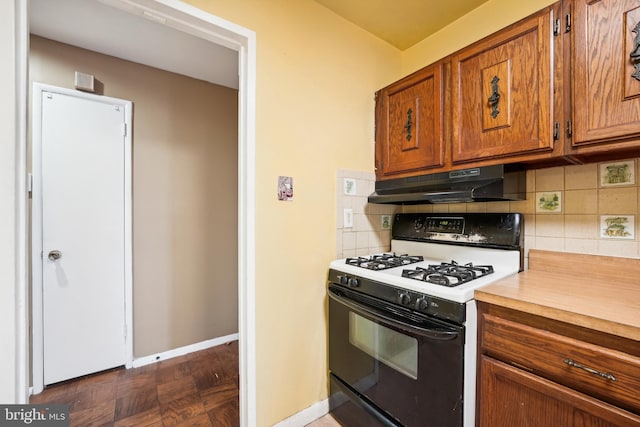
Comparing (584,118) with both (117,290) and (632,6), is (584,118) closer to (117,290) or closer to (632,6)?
(632,6)

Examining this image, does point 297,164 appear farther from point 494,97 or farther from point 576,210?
point 576,210

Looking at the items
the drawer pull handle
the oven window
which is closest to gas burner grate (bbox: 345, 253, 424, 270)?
the oven window

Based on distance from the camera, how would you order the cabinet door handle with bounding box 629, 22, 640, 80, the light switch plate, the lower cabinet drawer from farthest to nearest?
the light switch plate → the cabinet door handle with bounding box 629, 22, 640, 80 → the lower cabinet drawer

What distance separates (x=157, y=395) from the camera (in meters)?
1.83

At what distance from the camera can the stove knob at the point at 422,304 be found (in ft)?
3.59

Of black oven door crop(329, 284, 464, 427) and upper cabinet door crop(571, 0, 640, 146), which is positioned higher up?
upper cabinet door crop(571, 0, 640, 146)

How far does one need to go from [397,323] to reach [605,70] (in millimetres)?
1236

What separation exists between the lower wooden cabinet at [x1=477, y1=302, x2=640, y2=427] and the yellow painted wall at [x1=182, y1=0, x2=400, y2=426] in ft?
2.92

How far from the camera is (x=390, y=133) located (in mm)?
1789

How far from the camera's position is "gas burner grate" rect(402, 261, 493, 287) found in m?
1.15

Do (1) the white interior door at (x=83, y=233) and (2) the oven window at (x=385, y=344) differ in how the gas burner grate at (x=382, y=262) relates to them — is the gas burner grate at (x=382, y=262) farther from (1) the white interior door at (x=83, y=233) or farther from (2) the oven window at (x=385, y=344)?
(1) the white interior door at (x=83, y=233)

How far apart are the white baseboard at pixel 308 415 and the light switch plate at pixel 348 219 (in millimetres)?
1077

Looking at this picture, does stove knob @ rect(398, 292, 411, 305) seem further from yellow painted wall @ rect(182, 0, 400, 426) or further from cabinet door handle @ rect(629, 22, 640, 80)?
cabinet door handle @ rect(629, 22, 640, 80)

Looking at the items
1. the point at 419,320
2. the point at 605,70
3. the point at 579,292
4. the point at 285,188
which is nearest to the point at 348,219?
the point at 285,188
